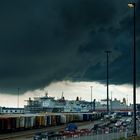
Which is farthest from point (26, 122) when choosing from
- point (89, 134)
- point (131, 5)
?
point (131, 5)

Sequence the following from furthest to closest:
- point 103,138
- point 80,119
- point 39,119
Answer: point 80,119 < point 39,119 < point 103,138

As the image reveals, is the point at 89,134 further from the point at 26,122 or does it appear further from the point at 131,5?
the point at 26,122

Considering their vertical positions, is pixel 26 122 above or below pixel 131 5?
below

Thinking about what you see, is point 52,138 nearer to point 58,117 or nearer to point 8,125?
point 8,125

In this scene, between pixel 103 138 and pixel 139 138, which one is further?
pixel 103 138

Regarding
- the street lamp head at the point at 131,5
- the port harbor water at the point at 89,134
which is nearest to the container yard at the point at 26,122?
the port harbor water at the point at 89,134

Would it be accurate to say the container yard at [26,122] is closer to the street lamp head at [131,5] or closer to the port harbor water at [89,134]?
the port harbor water at [89,134]

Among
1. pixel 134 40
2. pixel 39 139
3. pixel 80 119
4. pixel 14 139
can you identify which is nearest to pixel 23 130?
pixel 14 139

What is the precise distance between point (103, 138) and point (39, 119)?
62.5 metres

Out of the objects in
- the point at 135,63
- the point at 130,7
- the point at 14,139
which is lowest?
the point at 14,139

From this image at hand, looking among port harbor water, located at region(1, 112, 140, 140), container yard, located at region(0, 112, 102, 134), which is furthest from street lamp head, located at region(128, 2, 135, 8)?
container yard, located at region(0, 112, 102, 134)

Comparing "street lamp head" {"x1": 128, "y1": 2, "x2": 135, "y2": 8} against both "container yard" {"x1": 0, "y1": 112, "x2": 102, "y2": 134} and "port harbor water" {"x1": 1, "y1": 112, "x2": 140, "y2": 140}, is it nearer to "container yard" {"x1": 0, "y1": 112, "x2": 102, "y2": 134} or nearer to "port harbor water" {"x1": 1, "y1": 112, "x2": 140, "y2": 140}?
"port harbor water" {"x1": 1, "y1": 112, "x2": 140, "y2": 140}

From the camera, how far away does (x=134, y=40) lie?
1838 inches

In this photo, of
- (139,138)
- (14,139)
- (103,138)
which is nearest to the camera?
(139,138)
